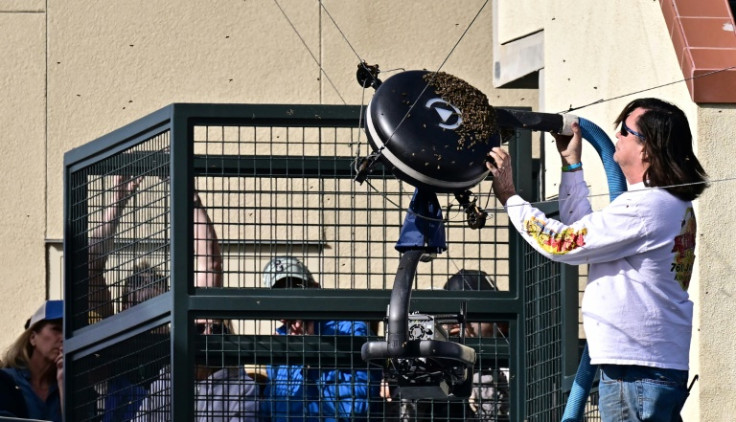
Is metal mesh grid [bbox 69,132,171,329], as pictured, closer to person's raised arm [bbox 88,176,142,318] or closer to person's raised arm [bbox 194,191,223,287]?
person's raised arm [bbox 88,176,142,318]

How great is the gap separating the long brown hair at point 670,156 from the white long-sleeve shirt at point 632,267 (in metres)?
0.04

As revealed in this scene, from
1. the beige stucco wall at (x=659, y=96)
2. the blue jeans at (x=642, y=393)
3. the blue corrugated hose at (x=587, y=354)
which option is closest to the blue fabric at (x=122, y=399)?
the blue corrugated hose at (x=587, y=354)

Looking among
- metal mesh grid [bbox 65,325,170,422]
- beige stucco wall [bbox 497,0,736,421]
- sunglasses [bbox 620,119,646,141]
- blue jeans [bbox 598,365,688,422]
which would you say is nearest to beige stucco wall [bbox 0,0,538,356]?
beige stucco wall [bbox 497,0,736,421]

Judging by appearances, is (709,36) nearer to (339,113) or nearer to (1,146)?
(339,113)

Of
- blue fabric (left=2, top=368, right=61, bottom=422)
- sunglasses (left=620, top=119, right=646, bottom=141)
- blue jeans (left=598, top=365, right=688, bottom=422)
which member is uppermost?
sunglasses (left=620, top=119, right=646, bottom=141)

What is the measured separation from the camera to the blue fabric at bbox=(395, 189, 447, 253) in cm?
485

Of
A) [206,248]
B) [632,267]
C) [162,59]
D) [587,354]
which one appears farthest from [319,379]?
[162,59]

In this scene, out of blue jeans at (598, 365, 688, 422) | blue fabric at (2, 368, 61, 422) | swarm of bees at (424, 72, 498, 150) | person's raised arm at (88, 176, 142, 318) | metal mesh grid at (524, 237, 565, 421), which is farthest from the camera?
blue fabric at (2, 368, 61, 422)

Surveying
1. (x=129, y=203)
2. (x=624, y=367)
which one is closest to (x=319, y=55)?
(x=129, y=203)

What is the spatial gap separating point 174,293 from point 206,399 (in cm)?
46

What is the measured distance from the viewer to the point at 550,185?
7.13 m

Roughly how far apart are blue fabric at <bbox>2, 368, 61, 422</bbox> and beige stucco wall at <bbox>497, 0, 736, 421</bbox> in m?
2.69

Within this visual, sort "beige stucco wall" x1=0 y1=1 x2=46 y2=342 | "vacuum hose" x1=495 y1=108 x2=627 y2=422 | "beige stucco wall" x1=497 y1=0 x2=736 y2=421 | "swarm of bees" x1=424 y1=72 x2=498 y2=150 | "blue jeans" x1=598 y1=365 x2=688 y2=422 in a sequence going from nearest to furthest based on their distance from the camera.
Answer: "blue jeans" x1=598 y1=365 x2=688 y2=422 < "swarm of bees" x1=424 y1=72 x2=498 y2=150 < "vacuum hose" x1=495 y1=108 x2=627 y2=422 < "beige stucco wall" x1=497 y1=0 x2=736 y2=421 < "beige stucco wall" x1=0 y1=1 x2=46 y2=342

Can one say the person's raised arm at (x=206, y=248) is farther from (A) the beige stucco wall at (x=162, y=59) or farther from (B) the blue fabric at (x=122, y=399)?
(A) the beige stucco wall at (x=162, y=59)
